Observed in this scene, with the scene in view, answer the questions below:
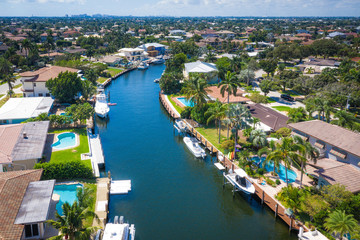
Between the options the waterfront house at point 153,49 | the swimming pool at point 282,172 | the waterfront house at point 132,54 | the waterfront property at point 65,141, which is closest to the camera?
the swimming pool at point 282,172

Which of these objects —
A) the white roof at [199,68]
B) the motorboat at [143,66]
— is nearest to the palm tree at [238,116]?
the white roof at [199,68]

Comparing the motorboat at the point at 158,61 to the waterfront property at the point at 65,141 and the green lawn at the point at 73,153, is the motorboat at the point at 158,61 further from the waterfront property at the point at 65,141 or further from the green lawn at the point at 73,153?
the green lawn at the point at 73,153

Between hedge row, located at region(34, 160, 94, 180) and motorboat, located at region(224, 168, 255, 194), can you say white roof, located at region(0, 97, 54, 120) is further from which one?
motorboat, located at region(224, 168, 255, 194)

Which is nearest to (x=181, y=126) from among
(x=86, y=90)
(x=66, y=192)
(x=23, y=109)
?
(x=66, y=192)

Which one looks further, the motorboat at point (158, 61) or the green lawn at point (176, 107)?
the motorboat at point (158, 61)

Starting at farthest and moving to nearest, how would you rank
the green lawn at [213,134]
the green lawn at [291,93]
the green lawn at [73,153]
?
1. the green lawn at [291,93]
2. the green lawn at [213,134]
3. the green lawn at [73,153]

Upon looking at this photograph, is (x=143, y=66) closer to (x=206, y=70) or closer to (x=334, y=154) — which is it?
(x=206, y=70)

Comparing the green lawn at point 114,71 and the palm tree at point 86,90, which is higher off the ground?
the palm tree at point 86,90

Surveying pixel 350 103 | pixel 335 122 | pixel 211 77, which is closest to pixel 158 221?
pixel 335 122
